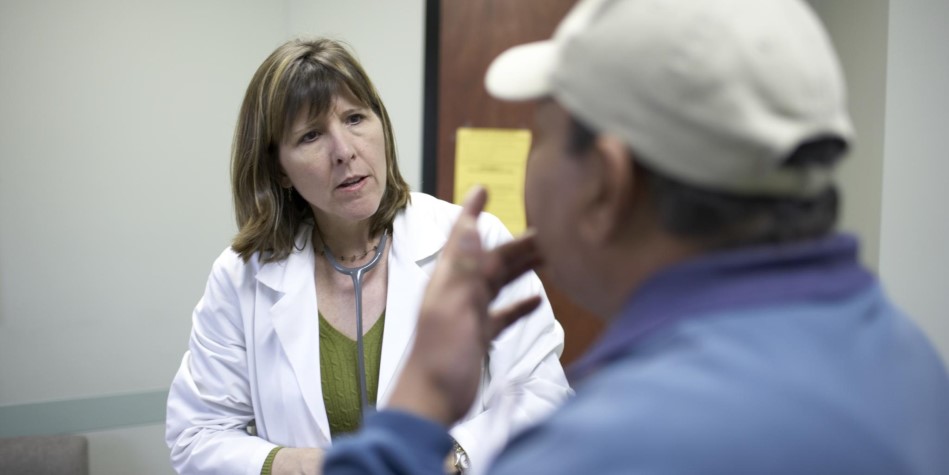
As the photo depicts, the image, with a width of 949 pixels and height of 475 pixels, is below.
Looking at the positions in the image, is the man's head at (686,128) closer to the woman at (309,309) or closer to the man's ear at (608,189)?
the man's ear at (608,189)

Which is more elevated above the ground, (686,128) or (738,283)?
(686,128)

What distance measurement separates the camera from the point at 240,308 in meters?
1.51

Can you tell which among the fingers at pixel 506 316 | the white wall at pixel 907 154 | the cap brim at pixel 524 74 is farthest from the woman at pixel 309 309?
the white wall at pixel 907 154

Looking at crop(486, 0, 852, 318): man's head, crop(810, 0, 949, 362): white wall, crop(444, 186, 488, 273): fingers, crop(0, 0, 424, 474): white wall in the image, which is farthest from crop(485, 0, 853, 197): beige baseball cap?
crop(0, 0, 424, 474): white wall

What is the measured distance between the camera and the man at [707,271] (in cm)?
47

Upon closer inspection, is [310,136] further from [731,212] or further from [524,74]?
[731,212]

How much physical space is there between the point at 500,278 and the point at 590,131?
220mm

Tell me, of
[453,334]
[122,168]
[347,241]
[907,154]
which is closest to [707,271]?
[453,334]

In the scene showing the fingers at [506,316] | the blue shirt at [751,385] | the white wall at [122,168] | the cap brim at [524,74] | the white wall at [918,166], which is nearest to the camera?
the blue shirt at [751,385]

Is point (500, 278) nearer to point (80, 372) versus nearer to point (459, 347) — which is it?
point (459, 347)

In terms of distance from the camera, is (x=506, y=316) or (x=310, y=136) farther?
(x=310, y=136)

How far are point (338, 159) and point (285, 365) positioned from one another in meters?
0.40

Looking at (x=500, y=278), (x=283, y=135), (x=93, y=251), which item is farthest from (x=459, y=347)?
(x=93, y=251)

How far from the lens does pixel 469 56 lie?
2268 mm
